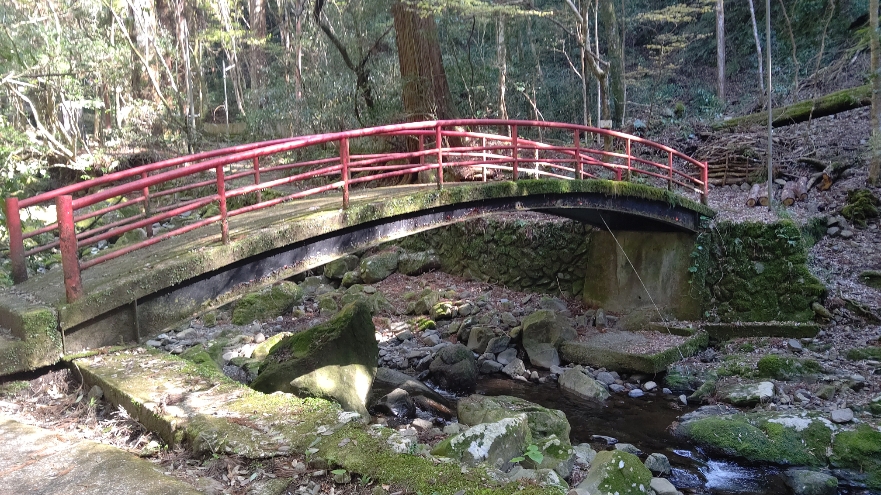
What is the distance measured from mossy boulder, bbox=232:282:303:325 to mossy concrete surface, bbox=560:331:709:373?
20.4ft

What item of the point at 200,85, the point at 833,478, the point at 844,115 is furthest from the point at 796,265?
the point at 200,85

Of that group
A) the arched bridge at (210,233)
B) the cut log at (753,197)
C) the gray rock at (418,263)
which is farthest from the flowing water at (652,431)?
the cut log at (753,197)

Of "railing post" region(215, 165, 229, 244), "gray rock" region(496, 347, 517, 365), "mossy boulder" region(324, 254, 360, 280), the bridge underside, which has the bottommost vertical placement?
"gray rock" region(496, 347, 517, 365)

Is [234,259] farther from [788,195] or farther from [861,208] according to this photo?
[788,195]

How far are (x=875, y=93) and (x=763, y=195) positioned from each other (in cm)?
279

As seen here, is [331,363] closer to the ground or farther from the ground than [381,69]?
closer to the ground

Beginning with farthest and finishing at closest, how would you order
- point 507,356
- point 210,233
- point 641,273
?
point 641,273, point 507,356, point 210,233

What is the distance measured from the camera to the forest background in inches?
532

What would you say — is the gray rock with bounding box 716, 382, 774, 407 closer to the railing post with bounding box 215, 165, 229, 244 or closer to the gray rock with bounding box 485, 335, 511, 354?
the gray rock with bounding box 485, 335, 511, 354

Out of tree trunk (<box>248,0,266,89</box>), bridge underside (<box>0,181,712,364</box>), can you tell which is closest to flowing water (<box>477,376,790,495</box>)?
bridge underside (<box>0,181,712,364</box>)

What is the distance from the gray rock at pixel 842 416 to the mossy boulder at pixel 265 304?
33.9 feet

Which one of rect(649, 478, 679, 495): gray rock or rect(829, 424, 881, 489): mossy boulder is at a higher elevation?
rect(649, 478, 679, 495): gray rock

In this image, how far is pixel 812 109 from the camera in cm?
1505

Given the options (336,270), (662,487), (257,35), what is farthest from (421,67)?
(257,35)
